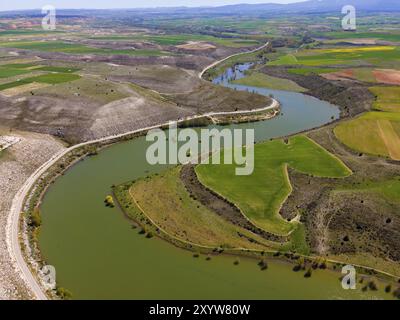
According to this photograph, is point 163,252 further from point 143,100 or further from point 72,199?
point 143,100

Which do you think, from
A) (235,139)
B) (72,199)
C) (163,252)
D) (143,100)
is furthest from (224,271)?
(143,100)

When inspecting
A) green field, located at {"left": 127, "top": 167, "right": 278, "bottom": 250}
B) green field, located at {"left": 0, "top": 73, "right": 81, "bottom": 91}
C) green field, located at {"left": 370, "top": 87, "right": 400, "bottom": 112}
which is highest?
green field, located at {"left": 0, "top": 73, "right": 81, "bottom": 91}

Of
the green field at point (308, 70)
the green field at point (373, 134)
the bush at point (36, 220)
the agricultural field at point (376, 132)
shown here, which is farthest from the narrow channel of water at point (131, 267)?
the green field at point (308, 70)

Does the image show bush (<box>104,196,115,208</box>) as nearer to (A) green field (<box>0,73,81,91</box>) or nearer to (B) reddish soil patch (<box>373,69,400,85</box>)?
(A) green field (<box>0,73,81,91</box>)

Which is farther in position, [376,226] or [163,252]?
[376,226]

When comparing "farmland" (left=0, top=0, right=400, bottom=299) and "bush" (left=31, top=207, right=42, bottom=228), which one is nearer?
"farmland" (left=0, top=0, right=400, bottom=299)

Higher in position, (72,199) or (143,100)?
(143,100)

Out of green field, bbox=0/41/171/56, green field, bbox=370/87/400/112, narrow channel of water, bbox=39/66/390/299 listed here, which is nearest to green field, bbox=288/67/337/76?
green field, bbox=370/87/400/112
